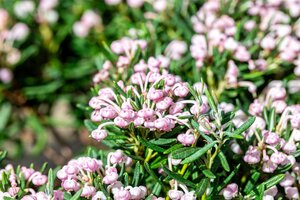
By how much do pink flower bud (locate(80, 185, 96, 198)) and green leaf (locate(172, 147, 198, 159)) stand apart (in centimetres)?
19

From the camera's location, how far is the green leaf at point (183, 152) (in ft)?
3.82

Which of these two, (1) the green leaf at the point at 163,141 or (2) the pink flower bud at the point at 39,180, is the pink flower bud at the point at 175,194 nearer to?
(1) the green leaf at the point at 163,141

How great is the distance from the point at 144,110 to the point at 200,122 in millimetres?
126

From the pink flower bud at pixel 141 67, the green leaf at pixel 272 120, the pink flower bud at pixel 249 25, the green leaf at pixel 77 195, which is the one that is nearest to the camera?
the green leaf at pixel 77 195

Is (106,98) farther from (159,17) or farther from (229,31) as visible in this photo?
(159,17)

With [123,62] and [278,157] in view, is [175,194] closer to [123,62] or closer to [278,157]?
[278,157]

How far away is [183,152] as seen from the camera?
1.17 metres

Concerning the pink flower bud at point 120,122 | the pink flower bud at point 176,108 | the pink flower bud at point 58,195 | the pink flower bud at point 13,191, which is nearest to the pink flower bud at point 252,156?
the pink flower bud at point 176,108

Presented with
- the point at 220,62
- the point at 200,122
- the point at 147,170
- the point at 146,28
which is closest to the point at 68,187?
the point at 147,170

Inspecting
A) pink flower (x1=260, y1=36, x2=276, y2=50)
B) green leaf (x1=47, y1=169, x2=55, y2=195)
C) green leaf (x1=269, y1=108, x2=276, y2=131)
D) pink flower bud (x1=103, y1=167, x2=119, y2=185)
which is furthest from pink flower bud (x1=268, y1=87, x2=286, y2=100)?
green leaf (x1=47, y1=169, x2=55, y2=195)

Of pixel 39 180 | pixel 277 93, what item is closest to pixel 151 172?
pixel 39 180

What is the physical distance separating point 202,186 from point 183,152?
94 mm

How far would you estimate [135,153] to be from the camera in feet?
4.41

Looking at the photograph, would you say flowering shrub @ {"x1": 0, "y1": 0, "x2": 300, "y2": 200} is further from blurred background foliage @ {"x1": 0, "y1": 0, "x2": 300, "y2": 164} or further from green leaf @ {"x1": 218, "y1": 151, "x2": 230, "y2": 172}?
blurred background foliage @ {"x1": 0, "y1": 0, "x2": 300, "y2": 164}
